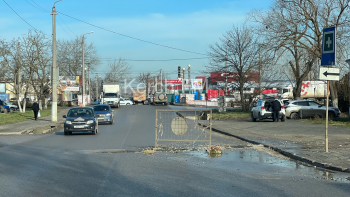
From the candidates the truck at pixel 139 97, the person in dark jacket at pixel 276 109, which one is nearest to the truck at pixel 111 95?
the truck at pixel 139 97

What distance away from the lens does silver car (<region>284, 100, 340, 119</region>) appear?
28.8m

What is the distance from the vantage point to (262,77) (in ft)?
128

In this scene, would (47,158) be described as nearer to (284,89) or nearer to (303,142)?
(303,142)

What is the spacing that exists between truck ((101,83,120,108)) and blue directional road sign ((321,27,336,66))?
1680 inches

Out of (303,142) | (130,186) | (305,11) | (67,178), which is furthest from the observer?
(305,11)

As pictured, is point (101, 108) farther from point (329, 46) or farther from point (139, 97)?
point (139, 97)

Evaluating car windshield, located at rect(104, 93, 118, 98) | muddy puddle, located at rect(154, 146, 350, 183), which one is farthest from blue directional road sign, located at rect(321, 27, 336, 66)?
car windshield, located at rect(104, 93, 118, 98)

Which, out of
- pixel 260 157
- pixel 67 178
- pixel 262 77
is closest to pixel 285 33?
pixel 262 77

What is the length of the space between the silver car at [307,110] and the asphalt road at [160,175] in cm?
1759

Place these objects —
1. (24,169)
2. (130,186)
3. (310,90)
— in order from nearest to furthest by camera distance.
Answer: (130,186) < (24,169) < (310,90)

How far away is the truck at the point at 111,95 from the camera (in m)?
52.8

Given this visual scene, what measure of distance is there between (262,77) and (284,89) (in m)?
27.2

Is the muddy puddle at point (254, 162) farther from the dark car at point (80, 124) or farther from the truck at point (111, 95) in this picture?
the truck at point (111, 95)

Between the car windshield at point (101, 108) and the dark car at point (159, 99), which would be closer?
the car windshield at point (101, 108)
